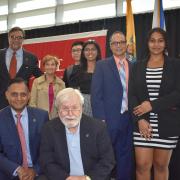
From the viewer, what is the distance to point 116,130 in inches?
124

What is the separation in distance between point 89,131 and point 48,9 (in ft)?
18.8

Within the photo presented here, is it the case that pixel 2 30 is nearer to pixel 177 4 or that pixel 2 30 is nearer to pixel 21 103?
pixel 177 4

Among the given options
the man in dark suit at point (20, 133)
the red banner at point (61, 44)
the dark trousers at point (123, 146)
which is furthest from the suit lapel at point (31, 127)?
the red banner at point (61, 44)

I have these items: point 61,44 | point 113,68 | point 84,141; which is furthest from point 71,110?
point 61,44

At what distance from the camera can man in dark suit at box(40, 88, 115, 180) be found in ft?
7.34

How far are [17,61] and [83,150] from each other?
193 cm

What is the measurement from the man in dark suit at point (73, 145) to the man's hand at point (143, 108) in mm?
663

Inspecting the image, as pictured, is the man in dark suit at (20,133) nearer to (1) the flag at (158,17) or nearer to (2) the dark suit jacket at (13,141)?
(2) the dark suit jacket at (13,141)

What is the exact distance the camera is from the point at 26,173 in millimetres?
2418

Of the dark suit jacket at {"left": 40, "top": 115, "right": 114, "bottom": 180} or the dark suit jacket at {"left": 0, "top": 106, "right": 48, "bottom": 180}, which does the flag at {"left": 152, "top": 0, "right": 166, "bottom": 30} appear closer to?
the dark suit jacket at {"left": 0, "top": 106, "right": 48, "bottom": 180}

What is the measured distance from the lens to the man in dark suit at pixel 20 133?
2.49 m

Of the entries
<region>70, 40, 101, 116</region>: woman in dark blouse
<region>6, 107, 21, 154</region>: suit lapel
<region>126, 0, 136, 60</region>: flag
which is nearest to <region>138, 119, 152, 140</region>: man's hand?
<region>70, 40, 101, 116</region>: woman in dark blouse

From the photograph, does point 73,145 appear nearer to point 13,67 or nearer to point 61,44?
point 13,67

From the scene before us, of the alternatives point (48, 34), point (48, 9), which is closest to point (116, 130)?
point (48, 34)
